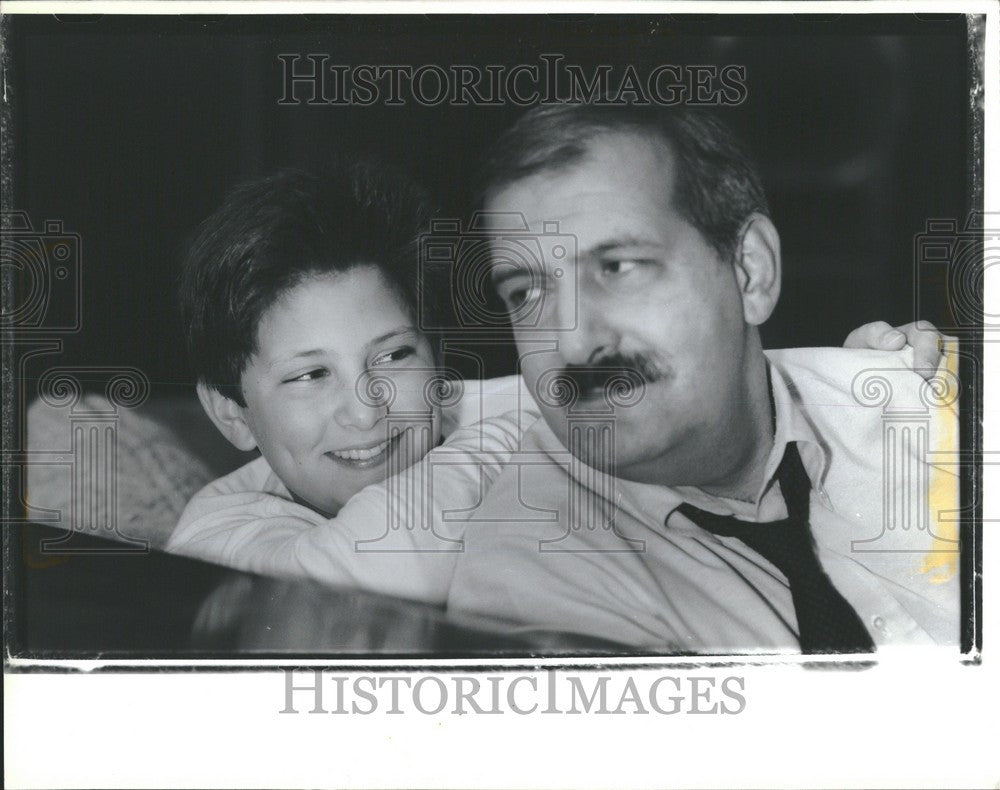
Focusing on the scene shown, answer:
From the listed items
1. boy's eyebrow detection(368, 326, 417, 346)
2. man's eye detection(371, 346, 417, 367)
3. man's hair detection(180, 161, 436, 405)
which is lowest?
man's eye detection(371, 346, 417, 367)

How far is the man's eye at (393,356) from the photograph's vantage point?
2.36 metres

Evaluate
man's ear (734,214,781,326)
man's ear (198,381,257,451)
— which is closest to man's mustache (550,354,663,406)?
man's ear (734,214,781,326)

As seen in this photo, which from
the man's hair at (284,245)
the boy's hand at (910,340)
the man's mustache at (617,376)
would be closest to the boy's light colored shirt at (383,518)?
the man's mustache at (617,376)

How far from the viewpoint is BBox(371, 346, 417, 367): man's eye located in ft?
7.74

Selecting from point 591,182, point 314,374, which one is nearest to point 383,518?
point 314,374

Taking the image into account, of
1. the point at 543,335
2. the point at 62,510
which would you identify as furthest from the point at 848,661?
the point at 62,510

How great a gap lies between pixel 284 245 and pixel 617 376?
0.86 meters

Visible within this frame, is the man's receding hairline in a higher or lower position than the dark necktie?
higher

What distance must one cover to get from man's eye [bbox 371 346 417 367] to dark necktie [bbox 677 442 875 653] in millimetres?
752

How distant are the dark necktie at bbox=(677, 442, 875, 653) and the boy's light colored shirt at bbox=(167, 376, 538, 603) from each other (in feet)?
1.63

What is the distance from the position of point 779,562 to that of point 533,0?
148 cm

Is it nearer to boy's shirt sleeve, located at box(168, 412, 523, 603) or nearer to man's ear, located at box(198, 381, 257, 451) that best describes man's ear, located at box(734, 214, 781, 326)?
boy's shirt sleeve, located at box(168, 412, 523, 603)

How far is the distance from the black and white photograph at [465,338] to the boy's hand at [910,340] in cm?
1

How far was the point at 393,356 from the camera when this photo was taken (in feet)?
7.76
